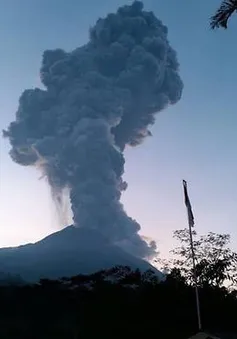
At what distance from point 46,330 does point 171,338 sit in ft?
31.9

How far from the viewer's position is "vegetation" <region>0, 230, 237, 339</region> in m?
37.1

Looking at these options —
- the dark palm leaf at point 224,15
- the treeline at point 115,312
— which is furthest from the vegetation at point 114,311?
the dark palm leaf at point 224,15

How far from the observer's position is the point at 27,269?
143 metres

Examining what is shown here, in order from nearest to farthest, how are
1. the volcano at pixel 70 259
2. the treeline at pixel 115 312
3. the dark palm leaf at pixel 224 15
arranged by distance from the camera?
the dark palm leaf at pixel 224 15 → the treeline at pixel 115 312 → the volcano at pixel 70 259

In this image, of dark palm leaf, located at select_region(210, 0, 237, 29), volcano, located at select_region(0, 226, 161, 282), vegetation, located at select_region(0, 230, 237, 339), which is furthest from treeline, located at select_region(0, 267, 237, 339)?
volcano, located at select_region(0, 226, 161, 282)

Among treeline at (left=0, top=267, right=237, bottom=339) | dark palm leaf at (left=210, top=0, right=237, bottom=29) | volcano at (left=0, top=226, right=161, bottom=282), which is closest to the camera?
dark palm leaf at (left=210, top=0, right=237, bottom=29)

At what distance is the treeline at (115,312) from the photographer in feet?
121

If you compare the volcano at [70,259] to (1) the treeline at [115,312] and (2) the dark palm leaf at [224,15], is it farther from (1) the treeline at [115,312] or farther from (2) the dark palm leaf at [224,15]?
(2) the dark palm leaf at [224,15]

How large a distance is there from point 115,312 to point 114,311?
0.13m

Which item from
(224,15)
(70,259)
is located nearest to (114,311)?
(224,15)

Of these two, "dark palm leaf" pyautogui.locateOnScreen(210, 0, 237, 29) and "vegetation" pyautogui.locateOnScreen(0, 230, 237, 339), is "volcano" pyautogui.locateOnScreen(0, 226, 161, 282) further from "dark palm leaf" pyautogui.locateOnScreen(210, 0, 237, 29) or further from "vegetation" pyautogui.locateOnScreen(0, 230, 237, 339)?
"dark palm leaf" pyautogui.locateOnScreen(210, 0, 237, 29)

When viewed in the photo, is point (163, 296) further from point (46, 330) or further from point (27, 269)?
point (27, 269)

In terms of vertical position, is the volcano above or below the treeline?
above

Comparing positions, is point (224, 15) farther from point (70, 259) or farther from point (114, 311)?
point (70, 259)
